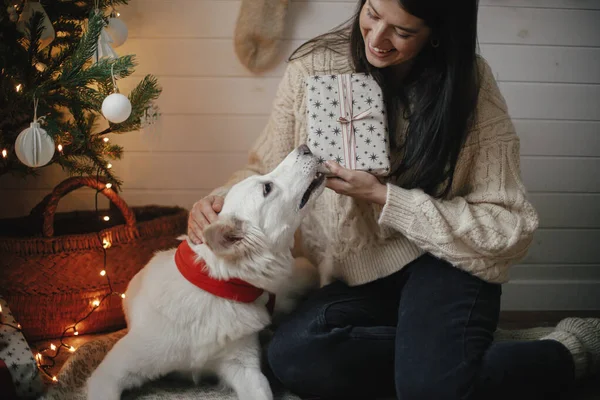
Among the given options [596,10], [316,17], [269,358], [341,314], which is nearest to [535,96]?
[596,10]

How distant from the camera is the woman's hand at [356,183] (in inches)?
62.6

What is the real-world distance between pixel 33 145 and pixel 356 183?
89 centimetres

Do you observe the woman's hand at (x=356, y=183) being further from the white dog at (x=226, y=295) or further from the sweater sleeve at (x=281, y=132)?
the sweater sleeve at (x=281, y=132)

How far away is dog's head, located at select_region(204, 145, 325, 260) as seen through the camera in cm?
161

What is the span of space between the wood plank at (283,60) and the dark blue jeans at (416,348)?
1115mm

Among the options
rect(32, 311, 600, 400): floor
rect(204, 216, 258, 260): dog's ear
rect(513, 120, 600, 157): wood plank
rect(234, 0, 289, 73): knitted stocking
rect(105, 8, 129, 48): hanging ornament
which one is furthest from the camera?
rect(513, 120, 600, 157): wood plank

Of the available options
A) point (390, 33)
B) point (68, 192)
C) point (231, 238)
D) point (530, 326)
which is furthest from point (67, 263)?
point (530, 326)

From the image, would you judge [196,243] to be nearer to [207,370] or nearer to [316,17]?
[207,370]

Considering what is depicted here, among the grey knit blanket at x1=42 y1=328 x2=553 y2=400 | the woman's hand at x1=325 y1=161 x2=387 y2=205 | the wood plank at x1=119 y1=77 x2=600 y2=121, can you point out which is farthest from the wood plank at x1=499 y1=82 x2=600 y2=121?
the grey knit blanket at x1=42 y1=328 x2=553 y2=400

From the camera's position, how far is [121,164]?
2.58m

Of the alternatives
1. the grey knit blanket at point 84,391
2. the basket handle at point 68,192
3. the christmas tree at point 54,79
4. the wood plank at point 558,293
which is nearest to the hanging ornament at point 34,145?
the christmas tree at point 54,79

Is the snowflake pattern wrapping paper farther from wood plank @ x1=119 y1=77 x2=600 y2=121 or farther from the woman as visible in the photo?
wood plank @ x1=119 y1=77 x2=600 y2=121

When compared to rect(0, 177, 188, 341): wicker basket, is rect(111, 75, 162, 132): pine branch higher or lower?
higher

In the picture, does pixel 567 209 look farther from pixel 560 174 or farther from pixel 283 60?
pixel 283 60
